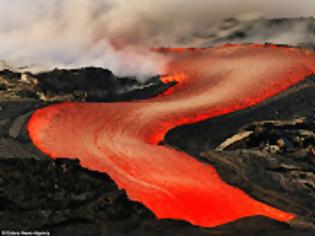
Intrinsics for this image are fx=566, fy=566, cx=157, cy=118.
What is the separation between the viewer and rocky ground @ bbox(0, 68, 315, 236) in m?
19.3

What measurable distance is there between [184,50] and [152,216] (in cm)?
2254

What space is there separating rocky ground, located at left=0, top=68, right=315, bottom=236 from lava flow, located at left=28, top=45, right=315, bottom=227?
2.39 feet

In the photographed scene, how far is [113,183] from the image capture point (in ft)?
69.8

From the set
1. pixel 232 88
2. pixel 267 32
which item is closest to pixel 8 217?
pixel 232 88

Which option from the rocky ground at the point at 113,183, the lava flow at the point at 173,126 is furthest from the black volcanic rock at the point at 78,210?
the lava flow at the point at 173,126

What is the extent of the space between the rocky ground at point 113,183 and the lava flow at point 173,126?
729mm

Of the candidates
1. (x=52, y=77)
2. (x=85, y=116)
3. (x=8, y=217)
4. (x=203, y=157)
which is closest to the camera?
(x=8, y=217)

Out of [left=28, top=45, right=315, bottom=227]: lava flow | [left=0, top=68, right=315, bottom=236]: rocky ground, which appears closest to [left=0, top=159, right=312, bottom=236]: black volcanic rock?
[left=0, top=68, right=315, bottom=236]: rocky ground

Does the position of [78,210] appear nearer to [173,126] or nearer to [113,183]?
[113,183]

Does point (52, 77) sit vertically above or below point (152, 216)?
above

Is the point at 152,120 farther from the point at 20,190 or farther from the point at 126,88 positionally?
the point at 20,190

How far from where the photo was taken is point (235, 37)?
41812mm

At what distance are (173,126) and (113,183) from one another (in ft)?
23.5

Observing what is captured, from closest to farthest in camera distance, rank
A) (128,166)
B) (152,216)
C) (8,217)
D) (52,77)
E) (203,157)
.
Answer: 1. (8,217)
2. (152,216)
3. (128,166)
4. (203,157)
5. (52,77)
